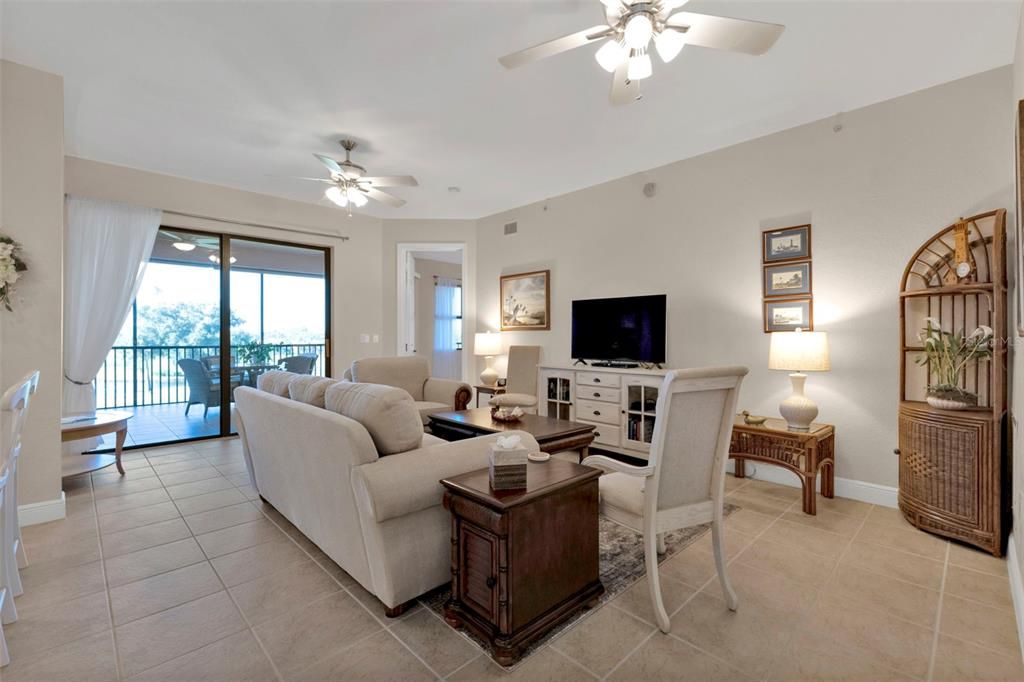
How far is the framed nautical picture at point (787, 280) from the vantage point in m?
3.43

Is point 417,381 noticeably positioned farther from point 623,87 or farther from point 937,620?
point 937,620

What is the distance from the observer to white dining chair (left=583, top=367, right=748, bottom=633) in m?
1.74

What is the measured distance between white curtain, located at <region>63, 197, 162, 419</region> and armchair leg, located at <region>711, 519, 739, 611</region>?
16.9ft

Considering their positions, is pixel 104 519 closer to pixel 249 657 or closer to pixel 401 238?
pixel 249 657

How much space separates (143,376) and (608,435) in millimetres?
4869

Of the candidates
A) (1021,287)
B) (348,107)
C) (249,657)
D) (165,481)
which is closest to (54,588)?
(249,657)

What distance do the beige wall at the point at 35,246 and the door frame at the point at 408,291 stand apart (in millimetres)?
3561

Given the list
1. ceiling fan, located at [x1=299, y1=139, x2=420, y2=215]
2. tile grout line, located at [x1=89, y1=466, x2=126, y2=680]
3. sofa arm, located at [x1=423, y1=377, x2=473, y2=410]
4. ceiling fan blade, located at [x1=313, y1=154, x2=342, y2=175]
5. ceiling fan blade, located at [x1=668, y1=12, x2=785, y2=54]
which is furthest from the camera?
sofa arm, located at [x1=423, y1=377, x2=473, y2=410]

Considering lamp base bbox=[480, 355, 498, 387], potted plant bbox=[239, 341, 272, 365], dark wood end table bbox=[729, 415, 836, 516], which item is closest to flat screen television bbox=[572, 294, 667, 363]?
dark wood end table bbox=[729, 415, 836, 516]

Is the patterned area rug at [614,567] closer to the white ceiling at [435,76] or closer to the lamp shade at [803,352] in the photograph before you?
the lamp shade at [803,352]

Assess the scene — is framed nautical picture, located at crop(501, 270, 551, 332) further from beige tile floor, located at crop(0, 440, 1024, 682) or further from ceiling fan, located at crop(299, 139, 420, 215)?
beige tile floor, located at crop(0, 440, 1024, 682)

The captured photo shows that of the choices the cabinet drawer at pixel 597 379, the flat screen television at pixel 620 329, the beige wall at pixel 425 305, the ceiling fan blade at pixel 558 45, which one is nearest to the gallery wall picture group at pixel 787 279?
the flat screen television at pixel 620 329

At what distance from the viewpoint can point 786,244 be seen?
351 cm

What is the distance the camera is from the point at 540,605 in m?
1.71
